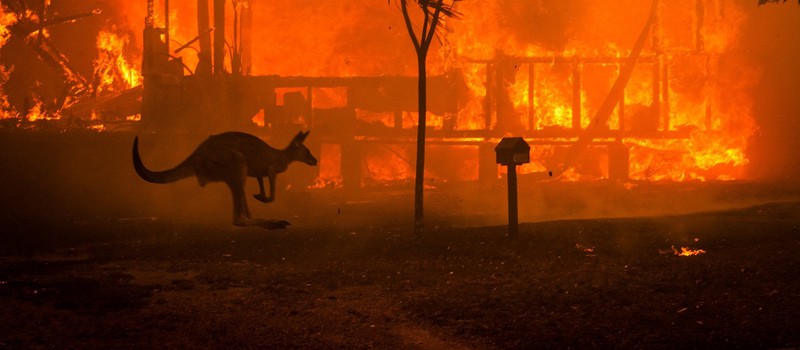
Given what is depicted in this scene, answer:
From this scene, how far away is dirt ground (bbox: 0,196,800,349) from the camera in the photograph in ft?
21.3

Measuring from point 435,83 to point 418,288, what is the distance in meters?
15.2

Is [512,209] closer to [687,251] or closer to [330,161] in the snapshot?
[687,251]

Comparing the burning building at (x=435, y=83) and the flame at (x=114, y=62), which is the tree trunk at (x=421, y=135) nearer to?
the burning building at (x=435, y=83)

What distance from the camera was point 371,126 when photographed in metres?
23.3

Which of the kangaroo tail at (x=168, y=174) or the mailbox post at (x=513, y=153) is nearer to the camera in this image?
the kangaroo tail at (x=168, y=174)

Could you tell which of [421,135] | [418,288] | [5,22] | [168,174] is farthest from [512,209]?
[5,22]

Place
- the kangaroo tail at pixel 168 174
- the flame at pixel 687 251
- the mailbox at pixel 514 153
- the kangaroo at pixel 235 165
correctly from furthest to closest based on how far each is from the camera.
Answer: the kangaroo at pixel 235 165 → the mailbox at pixel 514 153 → the kangaroo tail at pixel 168 174 → the flame at pixel 687 251

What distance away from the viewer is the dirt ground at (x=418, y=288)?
6488 millimetres

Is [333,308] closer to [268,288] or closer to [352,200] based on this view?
[268,288]

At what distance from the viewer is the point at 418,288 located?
8477 millimetres

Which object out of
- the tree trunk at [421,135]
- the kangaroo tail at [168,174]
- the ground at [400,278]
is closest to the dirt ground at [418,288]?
the ground at [400,278]

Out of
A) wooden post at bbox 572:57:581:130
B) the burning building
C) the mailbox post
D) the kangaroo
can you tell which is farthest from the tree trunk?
wooden post at bbox 572:57:581:130

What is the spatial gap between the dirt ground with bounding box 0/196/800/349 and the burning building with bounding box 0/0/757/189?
9647 millimetres

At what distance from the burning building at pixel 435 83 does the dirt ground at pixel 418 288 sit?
9.65 metres
